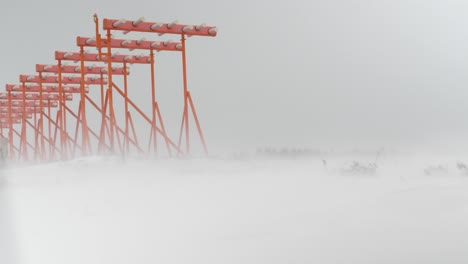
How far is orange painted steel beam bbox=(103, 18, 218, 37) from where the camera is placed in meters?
A: 17.9

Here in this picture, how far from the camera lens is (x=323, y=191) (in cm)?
1184

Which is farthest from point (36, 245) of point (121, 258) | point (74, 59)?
point (74, 59)

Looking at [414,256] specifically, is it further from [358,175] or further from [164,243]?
[358,175]

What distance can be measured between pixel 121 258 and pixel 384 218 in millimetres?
3505

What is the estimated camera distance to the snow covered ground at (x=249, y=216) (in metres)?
8.30

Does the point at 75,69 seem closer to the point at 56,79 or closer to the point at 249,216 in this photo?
the point at 56,79

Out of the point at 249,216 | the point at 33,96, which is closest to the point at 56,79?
the point at 33,96

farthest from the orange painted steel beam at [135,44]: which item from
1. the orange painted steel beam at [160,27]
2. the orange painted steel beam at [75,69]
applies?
the orange painted steel beam at [75,69]

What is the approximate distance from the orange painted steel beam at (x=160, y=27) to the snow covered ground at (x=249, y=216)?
4631mm

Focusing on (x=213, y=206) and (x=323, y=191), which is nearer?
(x=213, y=206)

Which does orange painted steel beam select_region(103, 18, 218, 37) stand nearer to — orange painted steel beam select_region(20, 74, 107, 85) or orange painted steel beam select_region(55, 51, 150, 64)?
Result: orange painted steel beam select_region(55, 51, 150, 64)

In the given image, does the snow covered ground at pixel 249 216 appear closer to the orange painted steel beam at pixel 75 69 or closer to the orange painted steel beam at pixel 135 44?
the orange painted steel beam at pixel 135 44

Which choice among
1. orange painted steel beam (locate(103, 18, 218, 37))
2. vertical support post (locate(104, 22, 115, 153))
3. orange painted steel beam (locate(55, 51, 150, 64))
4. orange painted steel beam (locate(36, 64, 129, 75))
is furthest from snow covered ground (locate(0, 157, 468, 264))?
orange painted steel beam (locate(36, 64, 129, 75))

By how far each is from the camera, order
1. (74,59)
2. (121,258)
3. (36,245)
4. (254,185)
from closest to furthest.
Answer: (121,258) < (36,245) < (254,185) < (74,59)
